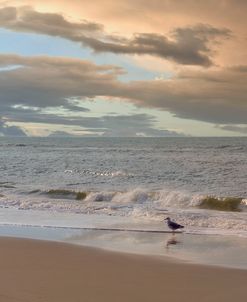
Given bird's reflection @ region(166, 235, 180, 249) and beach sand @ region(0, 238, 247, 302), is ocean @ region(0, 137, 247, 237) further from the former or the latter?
beach sand @ region(0, 238, 247, 302)

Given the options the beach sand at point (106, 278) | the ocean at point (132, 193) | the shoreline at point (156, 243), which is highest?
the ocean at point (132, 193)

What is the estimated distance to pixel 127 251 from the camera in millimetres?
10336

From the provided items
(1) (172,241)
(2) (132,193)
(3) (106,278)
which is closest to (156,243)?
(1) (172,241)

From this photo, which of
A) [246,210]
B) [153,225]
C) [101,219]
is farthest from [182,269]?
[246,210]

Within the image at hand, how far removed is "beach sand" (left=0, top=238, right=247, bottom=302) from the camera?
275 inches

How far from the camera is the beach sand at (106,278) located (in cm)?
700

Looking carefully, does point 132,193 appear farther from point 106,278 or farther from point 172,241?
point 106,278

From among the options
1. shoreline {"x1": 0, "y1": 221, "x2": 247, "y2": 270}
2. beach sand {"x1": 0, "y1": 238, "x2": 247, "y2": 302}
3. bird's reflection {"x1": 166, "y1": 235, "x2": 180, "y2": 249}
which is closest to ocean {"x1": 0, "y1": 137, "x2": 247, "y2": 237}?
shoreline {"x1": 0, "y1": 221, "x2": 247, "y2": 270}

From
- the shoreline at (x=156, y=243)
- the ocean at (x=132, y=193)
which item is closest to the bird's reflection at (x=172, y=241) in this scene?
the shoreline at (x=156, y=243)

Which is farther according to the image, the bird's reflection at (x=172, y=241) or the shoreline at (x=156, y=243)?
the bird's reflection at (x=172, y=241)

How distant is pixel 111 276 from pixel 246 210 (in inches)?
487

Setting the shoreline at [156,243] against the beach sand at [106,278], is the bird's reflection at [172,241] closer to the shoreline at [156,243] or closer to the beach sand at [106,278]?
the shoreline at [156,243]

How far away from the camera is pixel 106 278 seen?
8031 millimetres

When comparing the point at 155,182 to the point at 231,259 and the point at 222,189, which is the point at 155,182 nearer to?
the point at 222,189
